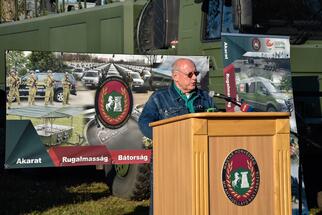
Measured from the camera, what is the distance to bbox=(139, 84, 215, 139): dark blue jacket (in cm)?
485

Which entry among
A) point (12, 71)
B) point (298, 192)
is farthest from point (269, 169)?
point (12, 71)

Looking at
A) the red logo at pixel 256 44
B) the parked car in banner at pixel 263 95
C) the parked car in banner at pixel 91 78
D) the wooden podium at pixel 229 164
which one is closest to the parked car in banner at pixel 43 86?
the parked car in banner at pixel 91 78

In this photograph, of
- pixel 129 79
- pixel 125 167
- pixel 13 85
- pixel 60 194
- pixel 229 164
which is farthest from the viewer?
pixel 60 194

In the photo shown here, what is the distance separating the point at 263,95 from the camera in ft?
21.9

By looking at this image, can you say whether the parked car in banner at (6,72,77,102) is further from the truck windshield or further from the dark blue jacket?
the dark blue jacket

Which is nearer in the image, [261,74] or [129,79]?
[261,74]

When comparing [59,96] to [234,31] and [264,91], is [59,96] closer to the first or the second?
[234,31]

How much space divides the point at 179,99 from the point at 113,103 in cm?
221

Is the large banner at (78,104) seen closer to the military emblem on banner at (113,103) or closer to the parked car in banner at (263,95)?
the military emblem on banner at (113,103)

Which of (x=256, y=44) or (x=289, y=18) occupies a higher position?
(x=289, y=18)

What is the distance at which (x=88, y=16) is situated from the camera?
9125mm

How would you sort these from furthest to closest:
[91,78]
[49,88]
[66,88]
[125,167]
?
[125,167], [91,78], [66,88], [49,88]

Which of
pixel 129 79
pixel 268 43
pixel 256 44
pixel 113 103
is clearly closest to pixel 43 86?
pixel 113 103

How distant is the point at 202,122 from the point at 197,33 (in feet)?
11.0
